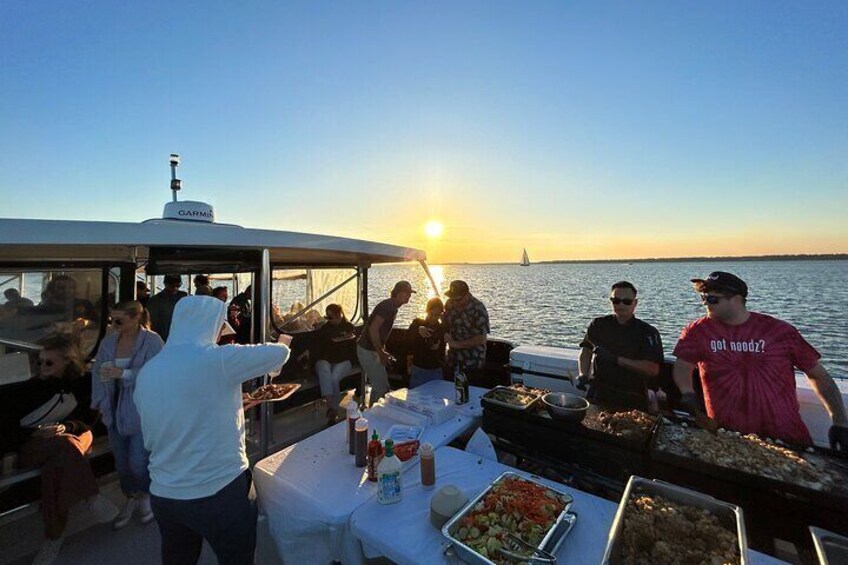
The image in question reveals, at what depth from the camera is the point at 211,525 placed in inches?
72.9

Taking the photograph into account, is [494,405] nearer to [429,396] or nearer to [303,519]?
[429,396]

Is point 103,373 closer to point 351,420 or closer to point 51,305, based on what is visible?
point 51,305

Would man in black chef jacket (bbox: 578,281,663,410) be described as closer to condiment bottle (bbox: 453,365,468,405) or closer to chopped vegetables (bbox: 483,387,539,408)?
chopped vegetables (bbox: 483,387,539,408)

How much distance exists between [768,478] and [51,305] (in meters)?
6.27

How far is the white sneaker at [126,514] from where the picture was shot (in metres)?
3.09

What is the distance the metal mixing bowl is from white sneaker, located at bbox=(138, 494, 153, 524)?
3.60 metres

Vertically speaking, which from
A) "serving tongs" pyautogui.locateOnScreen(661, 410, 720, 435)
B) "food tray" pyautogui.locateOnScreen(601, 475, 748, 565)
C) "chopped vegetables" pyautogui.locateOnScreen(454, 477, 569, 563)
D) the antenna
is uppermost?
the antenna

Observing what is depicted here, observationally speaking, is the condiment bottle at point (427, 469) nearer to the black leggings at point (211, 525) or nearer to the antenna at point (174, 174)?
the black leggings at point (211, 525)

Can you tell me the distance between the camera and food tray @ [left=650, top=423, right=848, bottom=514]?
5.68 ft

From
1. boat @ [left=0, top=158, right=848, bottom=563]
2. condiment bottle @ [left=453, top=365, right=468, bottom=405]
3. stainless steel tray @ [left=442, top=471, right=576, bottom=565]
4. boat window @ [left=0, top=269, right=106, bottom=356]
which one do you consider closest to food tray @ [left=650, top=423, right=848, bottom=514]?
stainless steel tray @ [left=442, top=471, right=576, bottom=565]

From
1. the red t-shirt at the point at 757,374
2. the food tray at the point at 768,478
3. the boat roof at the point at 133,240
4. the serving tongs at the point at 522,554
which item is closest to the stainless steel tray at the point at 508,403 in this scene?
the food tray at the point at 768,478

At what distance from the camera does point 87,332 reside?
4.21 metres

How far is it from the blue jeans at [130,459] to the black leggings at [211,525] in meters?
1.53

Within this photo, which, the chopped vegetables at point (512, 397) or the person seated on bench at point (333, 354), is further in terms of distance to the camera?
the person seated on bench at point (333, 354)
